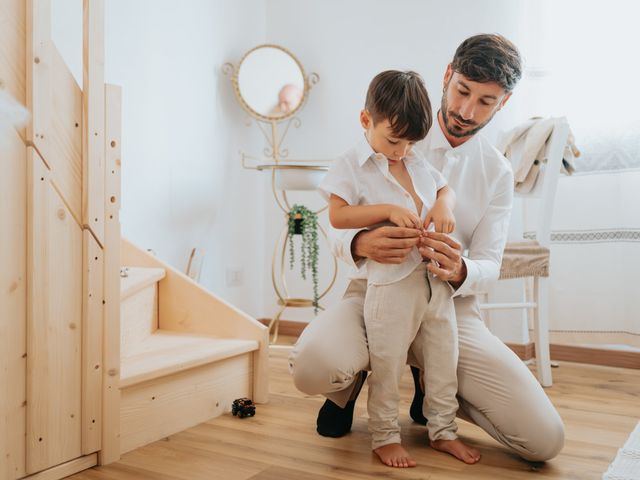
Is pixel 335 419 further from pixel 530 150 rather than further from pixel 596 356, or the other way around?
pixel 596 356

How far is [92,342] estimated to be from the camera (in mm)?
1549

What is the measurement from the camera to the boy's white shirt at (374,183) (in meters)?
Result: 1.68

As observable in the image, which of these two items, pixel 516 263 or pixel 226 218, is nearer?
pixel 516 263

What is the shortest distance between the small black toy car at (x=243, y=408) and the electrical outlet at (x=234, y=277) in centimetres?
144

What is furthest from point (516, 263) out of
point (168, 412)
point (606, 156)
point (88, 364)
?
point (88, 364)

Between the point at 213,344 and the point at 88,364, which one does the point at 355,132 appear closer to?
the point at 213,344

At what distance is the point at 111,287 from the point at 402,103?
2.56 ft

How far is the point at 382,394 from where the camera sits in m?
1.65

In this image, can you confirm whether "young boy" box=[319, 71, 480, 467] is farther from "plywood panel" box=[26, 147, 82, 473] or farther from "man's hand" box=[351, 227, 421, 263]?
"plywood panel" box=[26, 147, 82, 473]

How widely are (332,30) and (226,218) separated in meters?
1.09

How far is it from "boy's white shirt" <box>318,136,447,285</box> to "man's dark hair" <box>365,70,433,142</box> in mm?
123

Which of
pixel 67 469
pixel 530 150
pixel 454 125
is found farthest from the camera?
pixel 530 150

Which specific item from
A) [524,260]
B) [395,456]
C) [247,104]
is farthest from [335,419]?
[247,104]

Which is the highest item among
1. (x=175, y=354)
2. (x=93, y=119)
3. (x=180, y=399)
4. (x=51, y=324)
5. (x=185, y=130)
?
(x=185, y=130)
